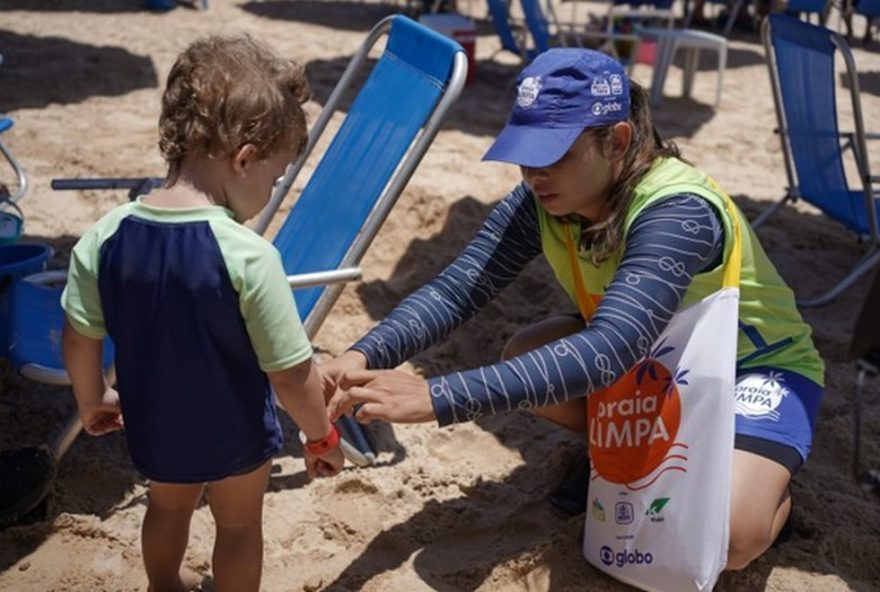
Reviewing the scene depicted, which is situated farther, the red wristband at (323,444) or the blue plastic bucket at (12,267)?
the blue plastic bucket at (12,267)

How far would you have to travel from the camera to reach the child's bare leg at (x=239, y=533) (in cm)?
210

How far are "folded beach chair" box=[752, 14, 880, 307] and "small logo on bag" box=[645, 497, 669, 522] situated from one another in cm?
201

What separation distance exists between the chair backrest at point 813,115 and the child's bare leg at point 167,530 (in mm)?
2940

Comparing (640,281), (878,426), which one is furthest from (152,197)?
(878,426)

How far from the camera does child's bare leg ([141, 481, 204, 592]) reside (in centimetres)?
217

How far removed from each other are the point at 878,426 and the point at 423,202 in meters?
2.19

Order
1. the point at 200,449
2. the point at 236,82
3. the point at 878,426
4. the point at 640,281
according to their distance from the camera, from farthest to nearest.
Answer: the point at 878,426
the point at 640,281
the point at 200,449
the point at 236,82

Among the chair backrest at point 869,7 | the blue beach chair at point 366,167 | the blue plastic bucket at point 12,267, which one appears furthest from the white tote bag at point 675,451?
the chair backrest at point 869,7

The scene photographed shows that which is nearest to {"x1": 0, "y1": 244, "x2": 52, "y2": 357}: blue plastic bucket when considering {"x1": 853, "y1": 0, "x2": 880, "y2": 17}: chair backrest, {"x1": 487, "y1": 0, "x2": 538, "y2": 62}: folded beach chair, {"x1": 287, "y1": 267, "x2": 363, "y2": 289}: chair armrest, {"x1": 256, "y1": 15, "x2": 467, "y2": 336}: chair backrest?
{"x1": 256, "y1": 15, "x2": 467, "y2": 336}: chair backrest

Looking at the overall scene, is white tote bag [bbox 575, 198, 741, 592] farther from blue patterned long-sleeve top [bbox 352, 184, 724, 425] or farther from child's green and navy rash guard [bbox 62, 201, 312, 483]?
child's green and navy rash guard [bbox 62, 201, 312, 483]

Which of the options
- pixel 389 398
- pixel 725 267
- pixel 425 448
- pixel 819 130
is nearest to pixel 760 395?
pixel 725 267

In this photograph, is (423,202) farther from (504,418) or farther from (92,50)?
(92,50)

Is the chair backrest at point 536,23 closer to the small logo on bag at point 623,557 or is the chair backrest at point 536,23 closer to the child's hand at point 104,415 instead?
the small logo on bag at point 623,557

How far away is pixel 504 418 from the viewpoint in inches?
130
